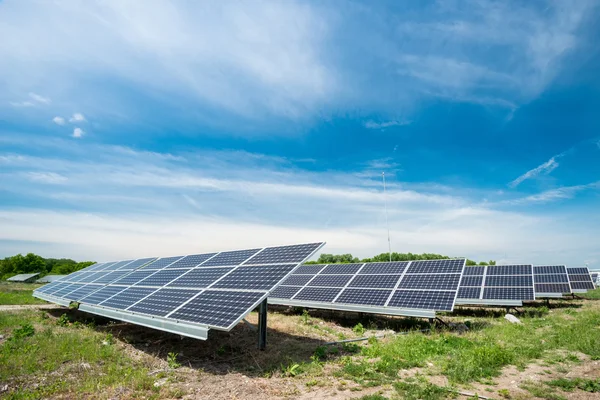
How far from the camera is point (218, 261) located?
16.0 metres

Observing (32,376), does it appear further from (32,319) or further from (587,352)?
(587,352)

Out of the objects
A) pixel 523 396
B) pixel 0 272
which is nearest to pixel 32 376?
pixel 523 396

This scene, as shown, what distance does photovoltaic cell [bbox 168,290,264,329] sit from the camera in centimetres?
895

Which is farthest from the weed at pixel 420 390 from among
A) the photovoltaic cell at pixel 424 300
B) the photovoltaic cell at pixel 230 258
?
the photovoltaic cell at pixel 230 258

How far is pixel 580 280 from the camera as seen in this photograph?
28875mm

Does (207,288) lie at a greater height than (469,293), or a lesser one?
greater

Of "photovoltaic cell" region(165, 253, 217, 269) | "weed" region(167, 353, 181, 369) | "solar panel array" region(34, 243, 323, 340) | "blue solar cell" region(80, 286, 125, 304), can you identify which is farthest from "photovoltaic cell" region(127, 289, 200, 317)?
"blue solar cell" region(80, 286, 125, 304)

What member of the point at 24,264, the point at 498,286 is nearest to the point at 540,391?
the point at 498,286

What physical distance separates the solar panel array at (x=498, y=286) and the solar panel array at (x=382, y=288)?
3.13 meters

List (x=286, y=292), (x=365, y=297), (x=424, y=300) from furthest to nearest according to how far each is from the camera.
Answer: (x=286, y=292) → (x=365, y=297) → (x=424, y=300)

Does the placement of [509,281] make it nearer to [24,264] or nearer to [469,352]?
[469,352]

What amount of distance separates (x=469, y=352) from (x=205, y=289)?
8849 millimetres

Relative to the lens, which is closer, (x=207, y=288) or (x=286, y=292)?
(x=207, y=288)

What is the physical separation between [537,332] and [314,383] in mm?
11680
